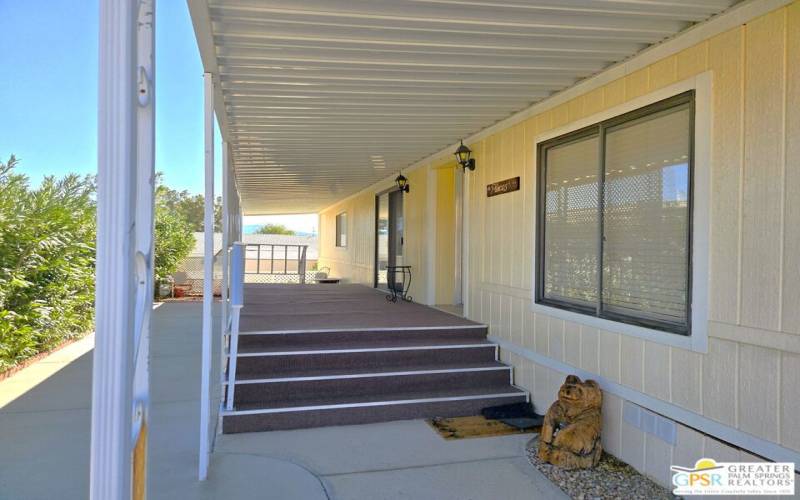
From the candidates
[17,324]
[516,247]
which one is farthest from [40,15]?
[516,247]

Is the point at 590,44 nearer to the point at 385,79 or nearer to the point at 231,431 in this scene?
the point at 385,79

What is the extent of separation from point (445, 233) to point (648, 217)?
4.24m

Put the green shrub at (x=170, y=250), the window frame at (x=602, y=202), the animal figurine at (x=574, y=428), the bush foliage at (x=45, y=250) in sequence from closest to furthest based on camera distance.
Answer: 1. the bush foliage at (x=45, y=250)
2. the window frame at (x=602, y=202)
3. the animal figurine at (x=574, y=428)
4. the green shrub at (x=170, y=250)

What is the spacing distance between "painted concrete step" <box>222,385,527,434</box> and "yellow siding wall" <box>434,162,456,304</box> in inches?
114

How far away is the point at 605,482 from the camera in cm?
320

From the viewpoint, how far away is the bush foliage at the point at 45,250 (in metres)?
1.38

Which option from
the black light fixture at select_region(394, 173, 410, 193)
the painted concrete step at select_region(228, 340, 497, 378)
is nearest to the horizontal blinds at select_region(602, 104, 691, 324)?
the painted concrete step at select_region(228, 340, 497, 378)

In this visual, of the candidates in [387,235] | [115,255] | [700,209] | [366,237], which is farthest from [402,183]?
[115,255]

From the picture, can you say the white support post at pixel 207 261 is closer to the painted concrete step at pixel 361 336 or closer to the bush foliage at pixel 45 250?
the bush foliage at pixel 45 250

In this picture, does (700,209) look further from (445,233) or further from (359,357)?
(445,233)

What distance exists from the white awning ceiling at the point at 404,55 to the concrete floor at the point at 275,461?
8.07 ft

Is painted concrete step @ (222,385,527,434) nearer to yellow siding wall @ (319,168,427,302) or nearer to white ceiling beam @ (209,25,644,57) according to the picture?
white ceiling beam @ (209,25,644,57)

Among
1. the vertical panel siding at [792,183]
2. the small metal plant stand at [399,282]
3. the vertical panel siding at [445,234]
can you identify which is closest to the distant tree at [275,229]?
the small metal plant stand at [399,282]

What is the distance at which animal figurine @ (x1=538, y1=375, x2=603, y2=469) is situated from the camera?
133 inches
